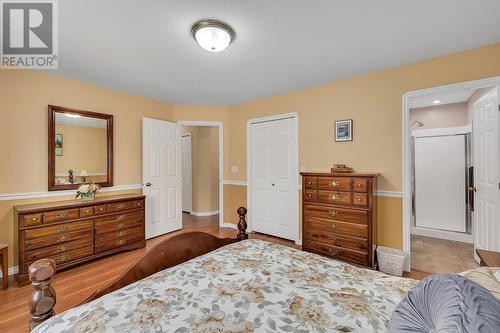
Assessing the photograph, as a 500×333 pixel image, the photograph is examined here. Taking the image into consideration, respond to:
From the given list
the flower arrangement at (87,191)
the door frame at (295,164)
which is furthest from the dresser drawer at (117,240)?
the door frame at (295,164)

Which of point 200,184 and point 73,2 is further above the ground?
point 73,2

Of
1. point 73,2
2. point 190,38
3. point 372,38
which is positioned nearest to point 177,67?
point 190,38

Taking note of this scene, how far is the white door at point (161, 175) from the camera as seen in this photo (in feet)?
12.5

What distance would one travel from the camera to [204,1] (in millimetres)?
1645

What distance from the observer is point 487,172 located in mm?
2545

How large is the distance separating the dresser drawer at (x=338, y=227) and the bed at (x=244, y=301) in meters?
1.43

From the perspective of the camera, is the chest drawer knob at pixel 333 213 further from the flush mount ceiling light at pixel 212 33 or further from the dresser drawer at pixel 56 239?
the dresser drawer at pixel 56 239

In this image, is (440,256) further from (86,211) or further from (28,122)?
(28,122)

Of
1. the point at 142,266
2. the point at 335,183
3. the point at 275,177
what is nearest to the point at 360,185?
the point at 335,183

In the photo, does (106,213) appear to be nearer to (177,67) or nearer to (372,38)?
(177,67)

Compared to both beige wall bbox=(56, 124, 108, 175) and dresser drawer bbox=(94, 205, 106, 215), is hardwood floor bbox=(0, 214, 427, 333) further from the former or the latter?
beige wall bbox=(56, 124, 108, 175)

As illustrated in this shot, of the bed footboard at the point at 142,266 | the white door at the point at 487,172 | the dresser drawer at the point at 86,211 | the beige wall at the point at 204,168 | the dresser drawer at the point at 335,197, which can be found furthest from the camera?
the beige wall at the point at 204,168

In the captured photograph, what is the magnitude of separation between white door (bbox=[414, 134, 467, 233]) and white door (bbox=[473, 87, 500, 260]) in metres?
1.02

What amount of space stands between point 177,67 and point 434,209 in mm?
4784
